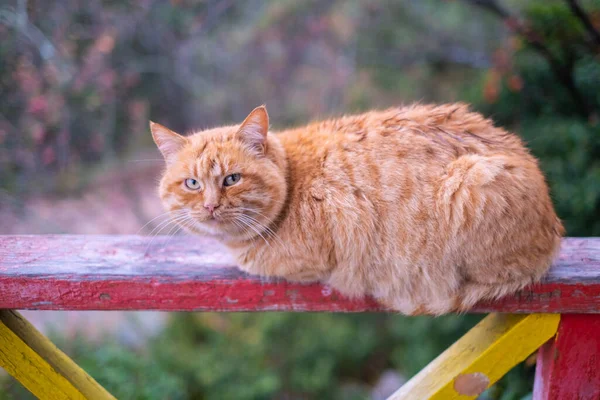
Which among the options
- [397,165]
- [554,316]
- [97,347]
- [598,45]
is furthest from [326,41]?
[554,316]

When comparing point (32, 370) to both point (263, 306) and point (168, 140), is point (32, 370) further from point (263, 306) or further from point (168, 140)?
point (168, 140)

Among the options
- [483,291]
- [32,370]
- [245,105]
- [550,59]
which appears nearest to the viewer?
[32,370]

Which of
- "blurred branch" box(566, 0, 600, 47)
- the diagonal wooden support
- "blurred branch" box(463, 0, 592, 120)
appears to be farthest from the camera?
"blurred branch" box(463, 0, 592, 120)

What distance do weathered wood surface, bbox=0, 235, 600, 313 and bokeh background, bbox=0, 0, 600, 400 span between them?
0.83 metres

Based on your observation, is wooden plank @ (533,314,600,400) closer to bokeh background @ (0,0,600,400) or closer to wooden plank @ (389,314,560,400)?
wooden plank @ (389,314,560,400)

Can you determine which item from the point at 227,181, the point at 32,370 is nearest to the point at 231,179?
the point at 227,181

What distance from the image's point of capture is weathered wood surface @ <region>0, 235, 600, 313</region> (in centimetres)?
172

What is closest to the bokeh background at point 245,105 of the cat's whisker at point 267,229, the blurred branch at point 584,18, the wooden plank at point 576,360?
the blurred branch at point 584,18

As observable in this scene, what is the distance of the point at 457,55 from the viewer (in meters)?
5.23

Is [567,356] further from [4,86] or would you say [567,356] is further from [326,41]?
[326,41]

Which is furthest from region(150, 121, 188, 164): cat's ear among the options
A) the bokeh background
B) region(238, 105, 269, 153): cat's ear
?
the bokeh background

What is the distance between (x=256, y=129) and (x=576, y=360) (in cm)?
141

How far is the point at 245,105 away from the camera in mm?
6215

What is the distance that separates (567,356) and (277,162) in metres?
1.27
